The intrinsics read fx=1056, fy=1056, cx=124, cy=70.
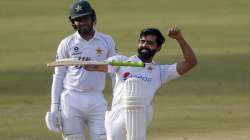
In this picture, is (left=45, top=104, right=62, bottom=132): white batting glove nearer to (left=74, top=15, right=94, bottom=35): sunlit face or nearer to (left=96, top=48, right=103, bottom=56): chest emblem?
(left=96, top=48, right=103, bottom=56): chest emblem

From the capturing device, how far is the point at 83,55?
10.3m

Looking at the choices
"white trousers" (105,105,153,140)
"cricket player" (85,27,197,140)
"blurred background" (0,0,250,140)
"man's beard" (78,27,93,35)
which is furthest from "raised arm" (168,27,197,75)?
"blurred background" (0,0,250,140)

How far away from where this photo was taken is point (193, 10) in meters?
36.5

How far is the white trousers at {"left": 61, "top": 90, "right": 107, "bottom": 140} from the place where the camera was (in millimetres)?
10211

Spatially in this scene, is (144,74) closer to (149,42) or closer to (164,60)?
(149,42)

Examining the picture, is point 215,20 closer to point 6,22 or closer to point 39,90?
point 6,22

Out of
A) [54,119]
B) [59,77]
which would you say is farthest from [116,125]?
[59,77]

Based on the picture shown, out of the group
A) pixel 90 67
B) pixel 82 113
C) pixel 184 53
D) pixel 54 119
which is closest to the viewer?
pixel 90 67

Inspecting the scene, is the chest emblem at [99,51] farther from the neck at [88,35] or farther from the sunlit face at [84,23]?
the sunlit face at [84,23]

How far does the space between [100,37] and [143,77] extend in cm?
274

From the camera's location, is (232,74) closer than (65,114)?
No

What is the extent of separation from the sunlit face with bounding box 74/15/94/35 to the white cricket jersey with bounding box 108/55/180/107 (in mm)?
1842

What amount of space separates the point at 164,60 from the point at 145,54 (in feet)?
56.1

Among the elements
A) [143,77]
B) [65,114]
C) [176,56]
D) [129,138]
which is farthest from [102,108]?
[176,56]
